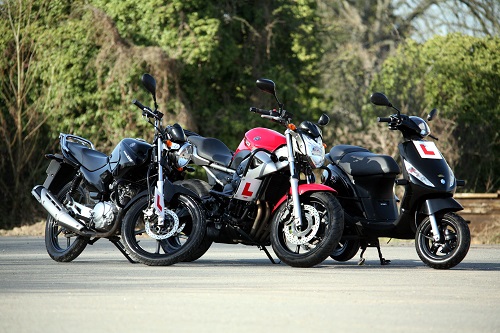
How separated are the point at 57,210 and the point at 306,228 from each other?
2660mm

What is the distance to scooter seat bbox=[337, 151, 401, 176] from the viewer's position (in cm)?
1122

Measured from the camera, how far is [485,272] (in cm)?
1045

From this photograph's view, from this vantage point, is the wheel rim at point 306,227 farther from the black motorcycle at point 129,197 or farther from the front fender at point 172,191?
the front fender at point 172,191

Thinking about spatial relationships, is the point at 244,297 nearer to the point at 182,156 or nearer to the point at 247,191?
the point at 247,191

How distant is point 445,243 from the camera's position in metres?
10.5

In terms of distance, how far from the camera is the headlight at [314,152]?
10.8 metres

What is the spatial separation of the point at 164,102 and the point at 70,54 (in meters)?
2.42

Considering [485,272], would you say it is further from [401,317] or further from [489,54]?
[489,54]

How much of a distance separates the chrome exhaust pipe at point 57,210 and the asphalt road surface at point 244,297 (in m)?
0.41

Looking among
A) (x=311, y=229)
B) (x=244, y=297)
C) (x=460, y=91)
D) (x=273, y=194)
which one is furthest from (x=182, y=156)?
(x=460, y=91)

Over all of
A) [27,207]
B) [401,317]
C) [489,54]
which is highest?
[489,54]

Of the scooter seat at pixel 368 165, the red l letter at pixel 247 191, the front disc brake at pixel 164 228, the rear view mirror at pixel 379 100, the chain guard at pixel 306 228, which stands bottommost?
the front disc brake at pixel 164 228

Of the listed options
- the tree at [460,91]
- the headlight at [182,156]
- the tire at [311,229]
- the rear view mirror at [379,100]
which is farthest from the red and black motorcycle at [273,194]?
the tree at [460,91]

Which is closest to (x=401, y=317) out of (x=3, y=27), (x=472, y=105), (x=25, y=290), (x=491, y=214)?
(x=25, y=290)
